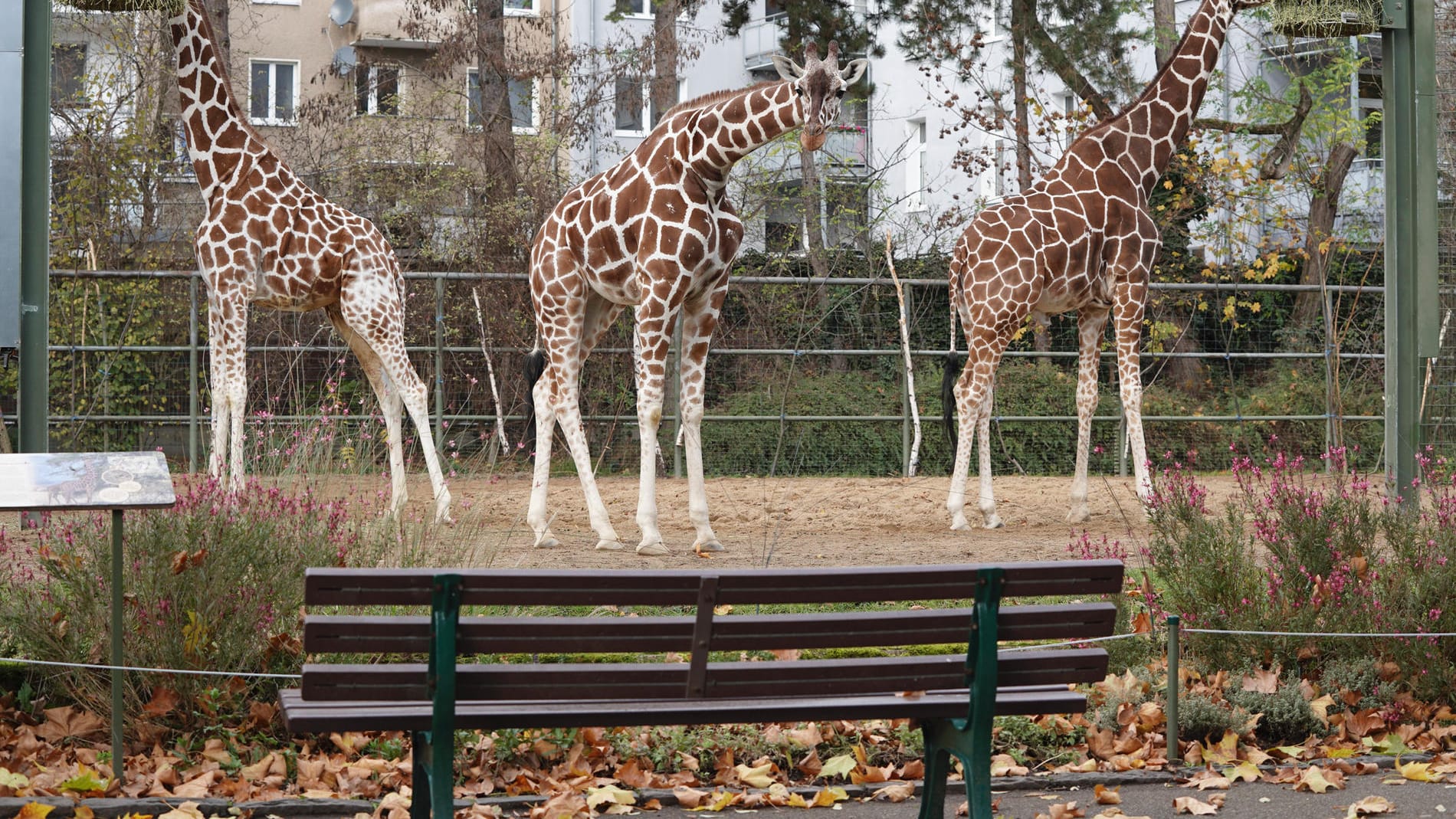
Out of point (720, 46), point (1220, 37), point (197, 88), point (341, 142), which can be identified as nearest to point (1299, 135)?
point (1220, 37)

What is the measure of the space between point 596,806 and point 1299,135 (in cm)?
1632

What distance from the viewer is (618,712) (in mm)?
4055

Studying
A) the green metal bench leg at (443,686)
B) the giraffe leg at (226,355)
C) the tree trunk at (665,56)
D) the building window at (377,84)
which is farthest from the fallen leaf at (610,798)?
the building window at (377,84)

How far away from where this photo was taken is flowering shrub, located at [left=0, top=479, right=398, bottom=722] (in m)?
5.64

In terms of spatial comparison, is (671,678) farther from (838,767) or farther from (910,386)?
(910,386)

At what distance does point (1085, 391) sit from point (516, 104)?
1475 centimetres

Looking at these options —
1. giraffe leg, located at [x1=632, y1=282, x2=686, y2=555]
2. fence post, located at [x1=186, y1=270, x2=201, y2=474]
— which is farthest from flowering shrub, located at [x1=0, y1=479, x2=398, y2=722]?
fence post, located at [x1=186, y1=270, x2=201, y2=474]

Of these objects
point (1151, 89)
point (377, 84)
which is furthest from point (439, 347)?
point (377, 84)

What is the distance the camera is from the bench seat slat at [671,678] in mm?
3969

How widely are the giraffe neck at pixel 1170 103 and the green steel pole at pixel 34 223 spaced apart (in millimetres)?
6529

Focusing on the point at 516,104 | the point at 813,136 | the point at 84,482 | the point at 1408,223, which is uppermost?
the point at 516,104

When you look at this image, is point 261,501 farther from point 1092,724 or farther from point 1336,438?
point 1336,438

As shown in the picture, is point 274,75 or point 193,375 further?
point 274,75

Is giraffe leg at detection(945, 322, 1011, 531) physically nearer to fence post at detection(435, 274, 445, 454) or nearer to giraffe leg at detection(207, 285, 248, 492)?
giraffe leg at detection(207, 285, 248, 492)
